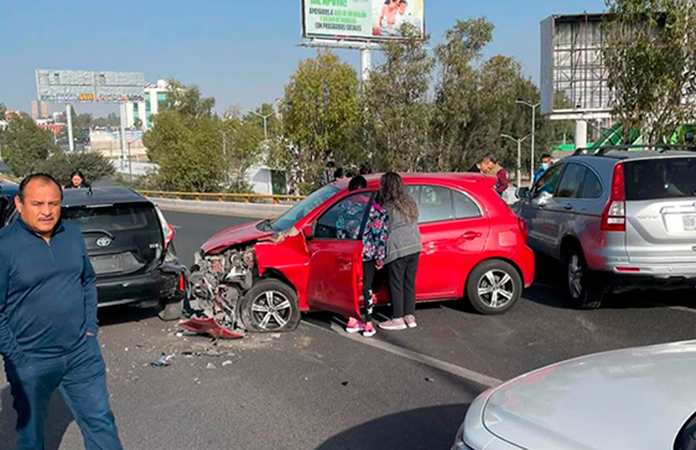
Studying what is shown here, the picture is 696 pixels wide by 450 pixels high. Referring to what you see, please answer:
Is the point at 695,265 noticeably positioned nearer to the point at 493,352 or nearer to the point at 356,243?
the point at 493,352

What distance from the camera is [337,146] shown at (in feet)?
121

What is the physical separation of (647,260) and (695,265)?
0.48 meters

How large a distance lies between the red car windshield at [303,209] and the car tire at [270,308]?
754mm

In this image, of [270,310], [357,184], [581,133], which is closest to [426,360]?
[270,310]

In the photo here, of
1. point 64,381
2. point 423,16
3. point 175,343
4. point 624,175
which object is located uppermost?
point 423,16

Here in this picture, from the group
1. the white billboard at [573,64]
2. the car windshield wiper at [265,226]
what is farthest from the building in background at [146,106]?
the car windshield wiper at [265,226]

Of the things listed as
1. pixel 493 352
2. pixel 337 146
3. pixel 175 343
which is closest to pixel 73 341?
pixel 175 343

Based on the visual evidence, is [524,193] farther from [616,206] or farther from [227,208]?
[227,208]

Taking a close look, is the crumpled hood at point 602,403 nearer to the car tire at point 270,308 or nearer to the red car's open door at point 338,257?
the red car's open door at point 338,257

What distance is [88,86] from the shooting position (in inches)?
3738

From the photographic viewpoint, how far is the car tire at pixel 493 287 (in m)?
7.41

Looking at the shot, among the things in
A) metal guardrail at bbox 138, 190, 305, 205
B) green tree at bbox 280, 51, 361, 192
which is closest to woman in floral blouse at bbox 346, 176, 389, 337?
metal guardrail at bbox 138, 190, 305, 205

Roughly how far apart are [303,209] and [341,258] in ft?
4.12

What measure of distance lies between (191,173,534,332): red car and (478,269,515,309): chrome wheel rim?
0.04 ft
